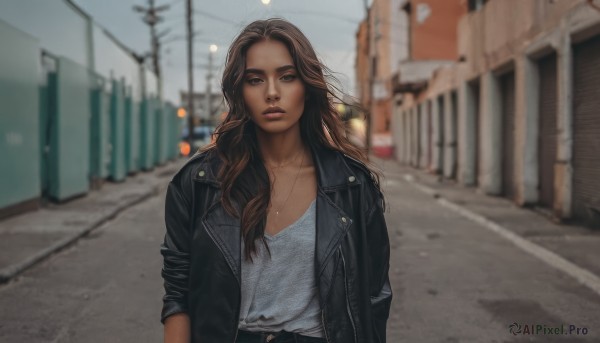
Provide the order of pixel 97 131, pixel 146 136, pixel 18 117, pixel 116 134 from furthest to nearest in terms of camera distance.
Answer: pixel 146 136
pixel 116 134
pixel 97 131
pixel 18 117

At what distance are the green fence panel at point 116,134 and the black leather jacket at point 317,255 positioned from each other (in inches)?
782

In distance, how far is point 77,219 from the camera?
11.7 meters

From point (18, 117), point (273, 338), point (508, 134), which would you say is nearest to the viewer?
point (273, 338)

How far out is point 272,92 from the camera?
1962 mm

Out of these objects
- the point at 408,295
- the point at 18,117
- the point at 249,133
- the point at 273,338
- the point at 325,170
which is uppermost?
the point at 18,117

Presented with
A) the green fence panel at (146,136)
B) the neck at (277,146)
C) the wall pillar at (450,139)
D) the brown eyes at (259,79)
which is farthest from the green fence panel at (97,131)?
the brown eyes at (259,79)

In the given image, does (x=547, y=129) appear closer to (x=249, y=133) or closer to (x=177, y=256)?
(x=249, y=133)

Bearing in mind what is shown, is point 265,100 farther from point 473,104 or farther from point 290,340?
point 473,104

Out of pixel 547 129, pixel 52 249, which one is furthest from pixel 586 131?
pixel 52 249

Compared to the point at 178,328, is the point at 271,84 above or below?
above

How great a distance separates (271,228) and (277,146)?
29cm

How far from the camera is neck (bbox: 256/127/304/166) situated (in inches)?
83.6

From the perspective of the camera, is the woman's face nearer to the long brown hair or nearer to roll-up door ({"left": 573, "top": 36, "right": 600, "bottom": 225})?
the long brown hair

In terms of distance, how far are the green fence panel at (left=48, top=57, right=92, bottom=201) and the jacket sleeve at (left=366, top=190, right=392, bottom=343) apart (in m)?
13.3
